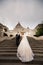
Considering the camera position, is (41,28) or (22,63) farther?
(41,28)

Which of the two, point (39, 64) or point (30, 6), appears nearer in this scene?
point (39, 64)

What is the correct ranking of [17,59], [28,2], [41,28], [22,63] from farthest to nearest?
1. [41,28]
2. [28,2]
3. [17,59]
4. [22,63]

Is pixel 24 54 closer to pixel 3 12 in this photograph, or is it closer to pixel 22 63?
pixel 22 63

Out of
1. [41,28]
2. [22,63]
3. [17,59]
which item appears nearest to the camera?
[22,63]

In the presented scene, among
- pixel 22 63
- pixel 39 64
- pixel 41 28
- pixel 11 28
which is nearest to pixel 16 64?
pixel 22 63

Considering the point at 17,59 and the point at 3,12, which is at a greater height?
the point at 3,12

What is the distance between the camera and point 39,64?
3473 millimetres

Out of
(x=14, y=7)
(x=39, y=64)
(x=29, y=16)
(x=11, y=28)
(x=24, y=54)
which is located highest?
(x=14, y=7)

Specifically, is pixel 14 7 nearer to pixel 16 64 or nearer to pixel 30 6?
pixel 30 6

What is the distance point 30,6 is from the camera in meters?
11.1

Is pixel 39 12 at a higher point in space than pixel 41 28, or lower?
higher

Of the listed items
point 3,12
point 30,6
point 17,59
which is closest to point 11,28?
point 3,12

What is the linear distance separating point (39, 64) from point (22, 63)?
417mm

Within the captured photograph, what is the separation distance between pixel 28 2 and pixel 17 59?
786 centimetres
